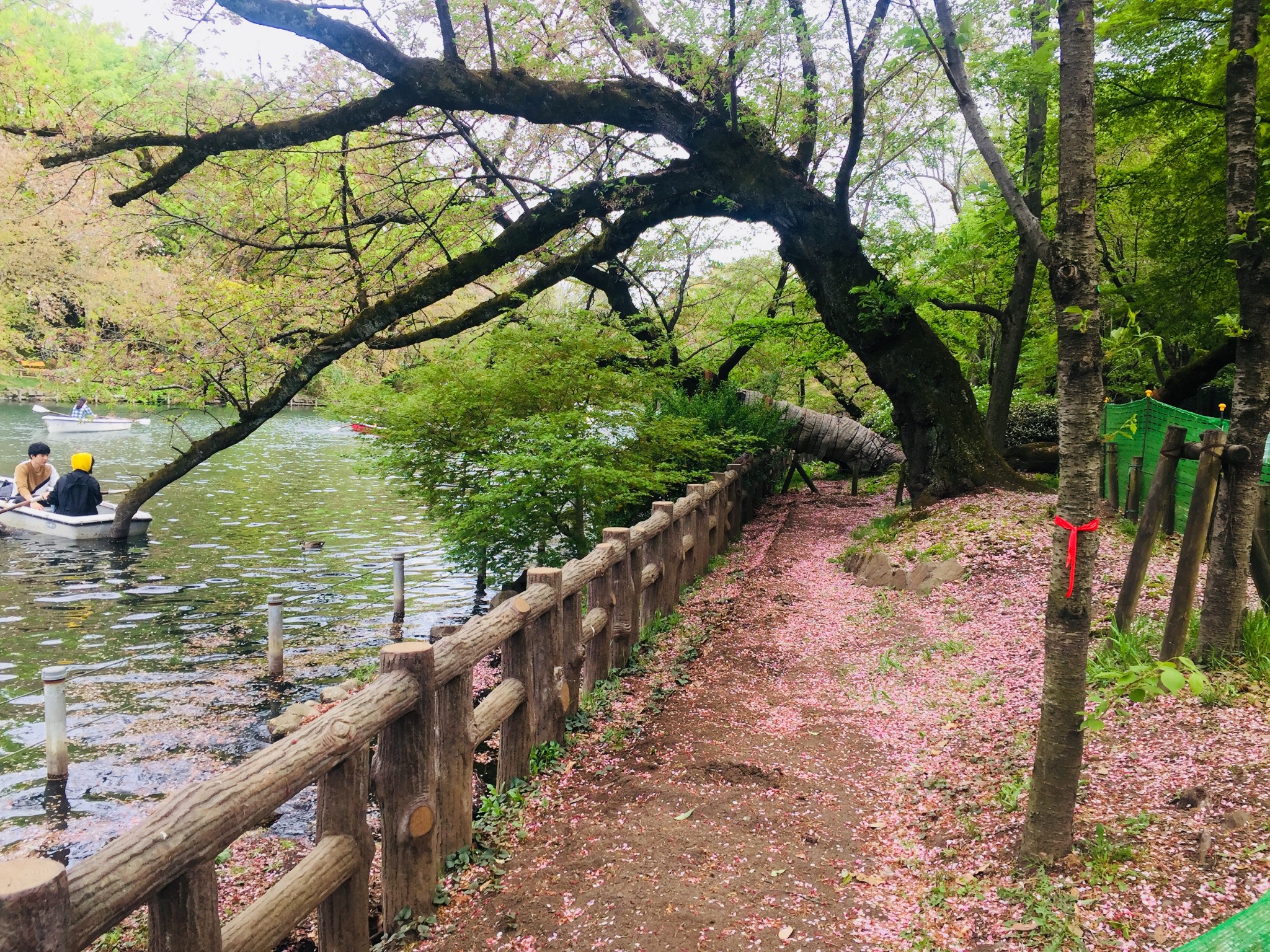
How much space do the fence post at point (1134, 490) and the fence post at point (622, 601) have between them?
628 centimetres

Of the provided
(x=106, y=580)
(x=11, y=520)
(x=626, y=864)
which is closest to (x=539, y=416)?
(x=626, y=864)

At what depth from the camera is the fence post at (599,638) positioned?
236 inches

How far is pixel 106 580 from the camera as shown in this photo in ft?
42.0

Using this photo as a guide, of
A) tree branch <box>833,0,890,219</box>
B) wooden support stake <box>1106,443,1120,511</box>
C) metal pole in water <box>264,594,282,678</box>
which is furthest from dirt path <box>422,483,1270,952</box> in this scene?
tree branch <box>833,0,890,219</box>

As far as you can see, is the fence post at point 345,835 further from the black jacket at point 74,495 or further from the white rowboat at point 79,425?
the white rowboat at point 79,425

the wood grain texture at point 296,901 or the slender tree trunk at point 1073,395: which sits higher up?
the slender tree trunk at point 1073,395

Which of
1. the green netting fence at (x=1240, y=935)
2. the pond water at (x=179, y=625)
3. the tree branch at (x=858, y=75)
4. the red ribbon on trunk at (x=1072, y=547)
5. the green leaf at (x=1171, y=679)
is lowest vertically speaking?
the pond water at (x=179, y=625)

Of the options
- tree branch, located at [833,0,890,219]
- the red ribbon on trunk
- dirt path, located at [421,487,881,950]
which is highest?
tree branch, located at [833,0,890,219]

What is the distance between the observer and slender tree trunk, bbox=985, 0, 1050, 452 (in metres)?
12.3

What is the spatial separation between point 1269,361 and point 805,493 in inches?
547

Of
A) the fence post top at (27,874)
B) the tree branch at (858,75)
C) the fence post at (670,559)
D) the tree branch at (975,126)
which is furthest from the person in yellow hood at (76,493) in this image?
the tree branch at (975,126)

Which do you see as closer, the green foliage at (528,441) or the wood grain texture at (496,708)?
the wood grain texture at (496,708)

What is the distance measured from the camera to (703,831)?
3.92m

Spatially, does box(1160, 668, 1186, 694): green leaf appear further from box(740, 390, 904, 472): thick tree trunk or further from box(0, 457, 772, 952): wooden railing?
box(740, 390, 904, 472): thick tree trunk
